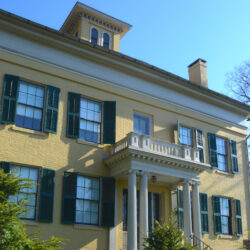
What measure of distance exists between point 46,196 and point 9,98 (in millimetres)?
3983

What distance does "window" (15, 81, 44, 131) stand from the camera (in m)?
15.0

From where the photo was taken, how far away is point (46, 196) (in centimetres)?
1428

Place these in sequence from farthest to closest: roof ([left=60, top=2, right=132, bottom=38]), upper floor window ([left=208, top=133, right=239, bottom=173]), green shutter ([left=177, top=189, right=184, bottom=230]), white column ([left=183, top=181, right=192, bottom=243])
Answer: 1. roof ([left=60, top=2, right=132, bottom=38])
2. upper floor window ([left=208, top=133, right=239, bottom=173])
3. green shutter ([left=177, top=189, right=184, bottom=230])
4. white column ([left=183, top=181, right=192, bottom=243])

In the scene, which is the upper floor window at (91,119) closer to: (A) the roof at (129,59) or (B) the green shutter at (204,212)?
(A) the roof at (129,59)

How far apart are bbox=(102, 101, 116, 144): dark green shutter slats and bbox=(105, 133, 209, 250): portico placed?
0.51 metres

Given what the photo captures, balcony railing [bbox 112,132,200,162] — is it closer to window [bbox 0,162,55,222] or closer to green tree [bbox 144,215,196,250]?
window [bbox 0,162,55,222]

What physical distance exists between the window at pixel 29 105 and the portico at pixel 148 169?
3059 millimetres

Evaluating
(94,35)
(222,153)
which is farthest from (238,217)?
(94,35)

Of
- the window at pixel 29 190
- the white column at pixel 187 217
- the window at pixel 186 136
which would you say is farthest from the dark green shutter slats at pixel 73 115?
the window at pixel 186 136

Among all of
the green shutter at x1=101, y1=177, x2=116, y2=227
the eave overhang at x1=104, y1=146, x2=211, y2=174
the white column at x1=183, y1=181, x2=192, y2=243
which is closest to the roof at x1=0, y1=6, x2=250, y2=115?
the eave overhang at x1=104, y1=146, x2=211, y2=174

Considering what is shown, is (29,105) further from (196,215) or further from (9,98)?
(196,215)

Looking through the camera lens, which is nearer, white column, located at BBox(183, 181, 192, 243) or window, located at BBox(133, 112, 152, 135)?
white column, located at BBox(183, 181, 192, 243)

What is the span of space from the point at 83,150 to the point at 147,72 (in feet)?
18.1

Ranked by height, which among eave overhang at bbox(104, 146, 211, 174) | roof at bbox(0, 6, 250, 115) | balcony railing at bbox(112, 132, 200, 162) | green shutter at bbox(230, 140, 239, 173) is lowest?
eave overhang at bbox(104, 146, 211, 174)
